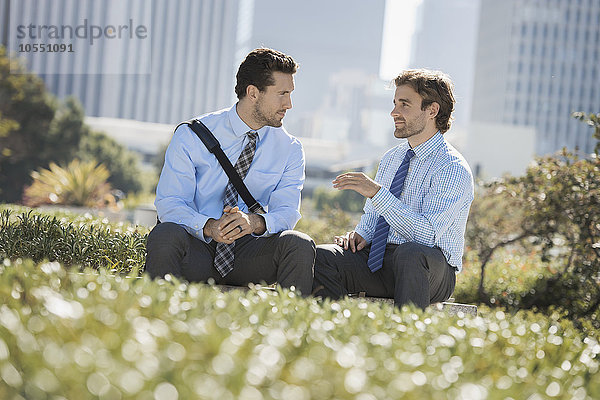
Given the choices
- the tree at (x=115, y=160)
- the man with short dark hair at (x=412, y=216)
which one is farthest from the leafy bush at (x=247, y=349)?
the tree at (x=115, y=160)

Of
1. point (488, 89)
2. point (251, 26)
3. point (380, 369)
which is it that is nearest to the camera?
point (380, 369)

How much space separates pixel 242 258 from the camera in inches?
140

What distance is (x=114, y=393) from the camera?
45.2 inches

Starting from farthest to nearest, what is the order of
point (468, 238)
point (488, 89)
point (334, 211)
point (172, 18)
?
1. point (172, 18)
2. point (488, 89)
3. point (334, 211)
4. point (468, 238)

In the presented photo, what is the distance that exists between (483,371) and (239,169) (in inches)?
90.9

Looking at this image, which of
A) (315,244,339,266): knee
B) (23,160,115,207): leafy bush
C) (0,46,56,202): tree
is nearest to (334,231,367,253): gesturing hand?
(315,244,339,266): knee

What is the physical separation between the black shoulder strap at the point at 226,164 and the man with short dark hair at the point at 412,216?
0.43m

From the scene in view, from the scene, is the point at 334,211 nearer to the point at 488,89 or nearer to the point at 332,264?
the point at 332,264

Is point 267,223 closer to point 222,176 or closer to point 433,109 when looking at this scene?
point 222,176

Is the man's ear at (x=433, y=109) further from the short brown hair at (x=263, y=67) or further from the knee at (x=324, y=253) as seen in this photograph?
the knee at (x=324, y=253)

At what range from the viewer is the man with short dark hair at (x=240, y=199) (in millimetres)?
3320

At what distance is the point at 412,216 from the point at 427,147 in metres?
0.52

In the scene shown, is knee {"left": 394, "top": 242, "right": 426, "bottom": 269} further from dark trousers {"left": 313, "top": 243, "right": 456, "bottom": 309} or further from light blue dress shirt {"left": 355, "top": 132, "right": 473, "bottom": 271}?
light blue dress shirt {"left": 355, "top": 132, "right": 473, "bottom": 271}

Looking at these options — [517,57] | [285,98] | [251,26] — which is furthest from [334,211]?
[251,26]
